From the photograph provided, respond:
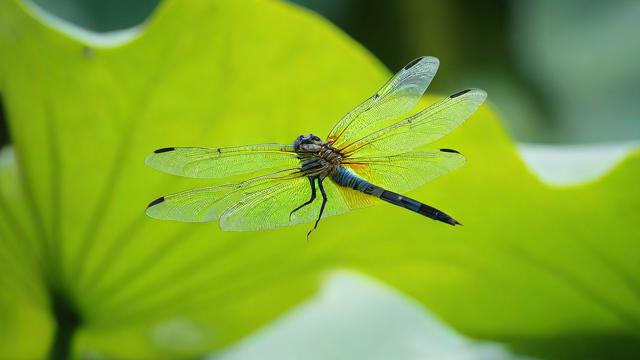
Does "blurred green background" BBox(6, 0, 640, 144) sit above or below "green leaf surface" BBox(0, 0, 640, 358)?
above

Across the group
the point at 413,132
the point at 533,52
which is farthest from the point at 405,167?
the point at 533,52

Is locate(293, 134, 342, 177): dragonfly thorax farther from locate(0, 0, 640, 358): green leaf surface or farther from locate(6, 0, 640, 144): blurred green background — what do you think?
locate(6, 0, 640, 144): blurred green background

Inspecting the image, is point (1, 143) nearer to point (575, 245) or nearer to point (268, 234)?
A: point (268, 234)

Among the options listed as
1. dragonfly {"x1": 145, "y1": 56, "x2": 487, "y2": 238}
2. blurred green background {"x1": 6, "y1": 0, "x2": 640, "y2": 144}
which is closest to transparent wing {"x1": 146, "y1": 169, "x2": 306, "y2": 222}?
dragonfly {"x1": 145, "y1": 56, "x2": 487, "y2": 238}

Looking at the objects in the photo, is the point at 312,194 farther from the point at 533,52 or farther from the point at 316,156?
the point at 533,52

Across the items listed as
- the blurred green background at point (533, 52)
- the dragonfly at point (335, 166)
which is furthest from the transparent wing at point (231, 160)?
the blurred green background at point (533, 52)

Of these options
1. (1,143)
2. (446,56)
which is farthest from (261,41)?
(446,56)

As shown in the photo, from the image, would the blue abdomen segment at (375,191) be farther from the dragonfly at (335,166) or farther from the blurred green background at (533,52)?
the blurred green background at (533,52)
